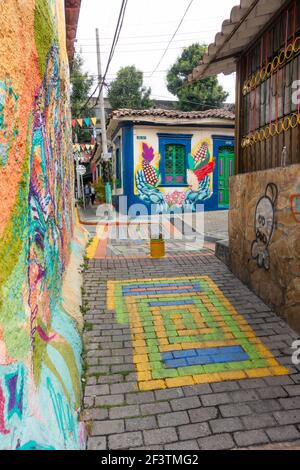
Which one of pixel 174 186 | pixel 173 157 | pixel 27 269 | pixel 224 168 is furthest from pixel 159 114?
pixel 27 269

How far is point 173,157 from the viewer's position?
14.6 meters

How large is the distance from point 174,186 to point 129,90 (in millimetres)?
15956

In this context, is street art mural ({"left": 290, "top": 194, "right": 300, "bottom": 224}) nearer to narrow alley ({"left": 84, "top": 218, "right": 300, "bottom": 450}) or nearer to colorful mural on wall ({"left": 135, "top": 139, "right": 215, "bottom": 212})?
narrow alley ({"left": 84, "top": 218, "right": 300, "bottom": 450})

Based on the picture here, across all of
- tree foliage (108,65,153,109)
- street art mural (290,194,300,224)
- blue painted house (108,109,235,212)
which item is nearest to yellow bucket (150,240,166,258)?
street art mural (290,194,300,224)

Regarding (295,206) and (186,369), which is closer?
(186,369)

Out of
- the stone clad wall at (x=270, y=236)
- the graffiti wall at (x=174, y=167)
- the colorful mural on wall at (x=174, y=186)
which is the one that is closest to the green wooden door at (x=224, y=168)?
the graffiti wall at (x=174, y=167)

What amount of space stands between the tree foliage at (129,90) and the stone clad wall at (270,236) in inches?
922

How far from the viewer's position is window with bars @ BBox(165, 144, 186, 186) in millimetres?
14492

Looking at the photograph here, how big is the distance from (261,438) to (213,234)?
24.5 feet

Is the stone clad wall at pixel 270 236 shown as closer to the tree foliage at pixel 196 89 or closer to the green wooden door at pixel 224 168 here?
the green wooden door at pixel 224 168

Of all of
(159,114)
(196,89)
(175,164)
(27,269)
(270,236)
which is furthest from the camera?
(196,89)

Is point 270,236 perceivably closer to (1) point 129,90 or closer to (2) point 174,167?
(2) point 174,167
